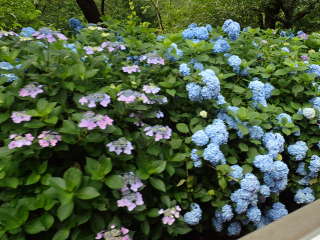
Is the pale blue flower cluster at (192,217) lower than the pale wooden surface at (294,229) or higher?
lower

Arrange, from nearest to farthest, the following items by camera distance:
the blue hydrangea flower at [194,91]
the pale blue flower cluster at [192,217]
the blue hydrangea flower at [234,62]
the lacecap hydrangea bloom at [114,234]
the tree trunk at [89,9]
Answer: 1. the lacecap hydrangea bloom at [114,234]
2. the pale blue flower cluster at [192,217]
3. the blue hydrangea flower at [194,91]
4. the blue hydrangea flower at [234,62]
5. the tree trunk at [89,9]

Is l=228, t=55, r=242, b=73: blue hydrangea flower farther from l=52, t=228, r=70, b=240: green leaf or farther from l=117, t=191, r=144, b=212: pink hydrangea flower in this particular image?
l=52, t=228, r=70, b=240: green leaf

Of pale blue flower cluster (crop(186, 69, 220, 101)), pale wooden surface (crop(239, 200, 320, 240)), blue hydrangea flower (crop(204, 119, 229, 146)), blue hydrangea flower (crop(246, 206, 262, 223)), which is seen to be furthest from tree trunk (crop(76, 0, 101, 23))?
pale wooden surface (crop(239, 200, 320, 240))

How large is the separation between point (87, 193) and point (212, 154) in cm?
61

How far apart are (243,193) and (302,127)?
773 millimetres

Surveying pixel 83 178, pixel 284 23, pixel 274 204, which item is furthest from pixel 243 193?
pixel 284 23

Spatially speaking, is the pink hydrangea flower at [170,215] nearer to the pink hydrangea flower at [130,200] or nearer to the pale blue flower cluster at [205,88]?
the pink hydrangea flower at [130,200]

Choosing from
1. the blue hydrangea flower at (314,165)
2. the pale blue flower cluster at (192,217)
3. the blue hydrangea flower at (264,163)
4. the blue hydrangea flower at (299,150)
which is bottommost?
the blue hydrangea flower at (314,165)

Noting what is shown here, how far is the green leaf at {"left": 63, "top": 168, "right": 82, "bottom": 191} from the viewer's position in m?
1.29

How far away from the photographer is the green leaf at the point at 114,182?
1356 mm

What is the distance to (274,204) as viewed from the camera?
6.13ft

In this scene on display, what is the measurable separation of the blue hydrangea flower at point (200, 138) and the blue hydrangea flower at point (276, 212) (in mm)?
540

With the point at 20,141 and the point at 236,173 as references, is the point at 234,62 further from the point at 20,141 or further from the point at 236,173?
the point at 20,141

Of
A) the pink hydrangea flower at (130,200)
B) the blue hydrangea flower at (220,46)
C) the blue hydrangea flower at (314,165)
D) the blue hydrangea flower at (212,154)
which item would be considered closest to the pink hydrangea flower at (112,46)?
the blue hydrangea flower at (220,46)
